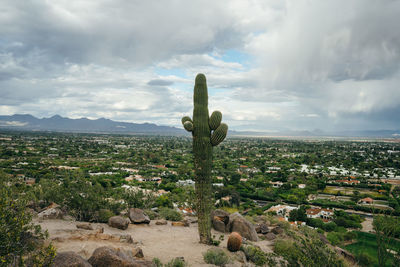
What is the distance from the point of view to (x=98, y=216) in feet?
67.3

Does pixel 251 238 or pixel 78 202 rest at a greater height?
pixel 78 202

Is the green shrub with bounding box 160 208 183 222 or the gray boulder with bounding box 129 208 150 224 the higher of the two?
the gray boulder with bounding box 129 208 150 224

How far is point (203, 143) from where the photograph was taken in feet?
52.3

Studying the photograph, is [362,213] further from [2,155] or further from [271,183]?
[2,155]

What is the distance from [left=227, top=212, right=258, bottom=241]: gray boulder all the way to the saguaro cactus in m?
4.48

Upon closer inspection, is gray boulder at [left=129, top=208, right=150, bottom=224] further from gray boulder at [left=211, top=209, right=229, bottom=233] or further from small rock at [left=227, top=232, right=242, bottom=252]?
small rock at [left=227, top=232, right=242, bottom=252]

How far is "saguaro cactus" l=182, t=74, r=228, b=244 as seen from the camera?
1598cm

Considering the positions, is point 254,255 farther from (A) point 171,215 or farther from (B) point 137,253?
(A) point 171,215

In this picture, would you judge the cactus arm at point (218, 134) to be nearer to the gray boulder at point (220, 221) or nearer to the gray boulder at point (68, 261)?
the gray boulder at point (220, 221)

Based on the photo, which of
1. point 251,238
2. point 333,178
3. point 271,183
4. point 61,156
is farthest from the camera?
point 61,156

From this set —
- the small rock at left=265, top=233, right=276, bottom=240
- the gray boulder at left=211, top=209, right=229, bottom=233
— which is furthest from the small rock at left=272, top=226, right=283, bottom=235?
the gray boulder at left=211, top=209, right=229, bottom=233

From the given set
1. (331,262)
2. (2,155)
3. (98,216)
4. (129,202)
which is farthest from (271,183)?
(2,155)

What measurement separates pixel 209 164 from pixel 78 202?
37.0 feet

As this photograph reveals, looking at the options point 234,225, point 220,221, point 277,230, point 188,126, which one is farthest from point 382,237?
point 277,230
